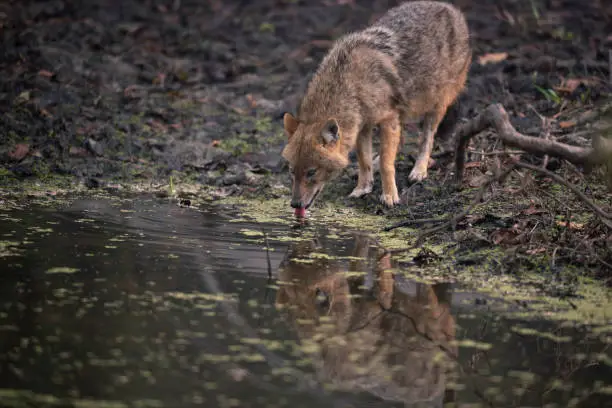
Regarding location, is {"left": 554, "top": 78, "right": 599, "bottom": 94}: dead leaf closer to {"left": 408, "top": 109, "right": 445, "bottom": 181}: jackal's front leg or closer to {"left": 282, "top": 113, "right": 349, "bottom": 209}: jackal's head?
{"left": 408, "top": 109, "right": 445, "bottom": 181}: jackal's front leg

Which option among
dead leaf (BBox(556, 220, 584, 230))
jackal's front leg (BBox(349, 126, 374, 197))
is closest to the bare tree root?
dead leaf (BBox(556, 220, 584, 230))

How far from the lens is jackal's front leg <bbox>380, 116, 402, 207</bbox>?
9.09 m

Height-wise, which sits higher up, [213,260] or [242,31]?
[242,31]

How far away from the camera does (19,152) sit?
9.90m

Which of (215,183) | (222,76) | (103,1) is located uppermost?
(103,1)

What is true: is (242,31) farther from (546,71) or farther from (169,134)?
(546,71)

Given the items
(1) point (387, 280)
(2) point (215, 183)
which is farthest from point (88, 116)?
(1) point (387, 280)

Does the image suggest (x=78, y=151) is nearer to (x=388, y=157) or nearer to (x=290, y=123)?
(x=290, y=123)

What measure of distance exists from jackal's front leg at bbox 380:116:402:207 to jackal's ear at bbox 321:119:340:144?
3.55 ft

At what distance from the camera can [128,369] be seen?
421cm

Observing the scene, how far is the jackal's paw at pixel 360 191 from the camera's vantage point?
938cm

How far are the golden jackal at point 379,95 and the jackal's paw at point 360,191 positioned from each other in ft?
0.04

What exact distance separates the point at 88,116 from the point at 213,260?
18.0 ft

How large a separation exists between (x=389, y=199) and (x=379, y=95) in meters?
1.16
